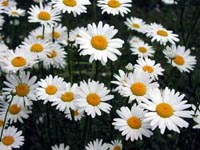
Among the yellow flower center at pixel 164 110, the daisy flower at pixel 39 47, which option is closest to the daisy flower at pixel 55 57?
the daisy flower at pixel 39 47

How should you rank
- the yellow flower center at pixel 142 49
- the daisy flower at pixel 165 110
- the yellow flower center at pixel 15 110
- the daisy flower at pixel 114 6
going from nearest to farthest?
1. the daisy flower at pixel 165 110
2. the yellow flower center at pixel 15 110
3. the daisy flower at pixel 114 6
4. the yellow flower center at pixel 142 49

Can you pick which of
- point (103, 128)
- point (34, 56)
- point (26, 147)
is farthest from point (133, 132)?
point (26, 147)

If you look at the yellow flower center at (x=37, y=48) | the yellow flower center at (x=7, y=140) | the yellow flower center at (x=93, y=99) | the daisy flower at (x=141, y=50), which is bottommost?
the yellow flower center at (x=7, y=140)

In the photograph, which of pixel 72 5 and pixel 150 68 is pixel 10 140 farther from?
pixel 150 68

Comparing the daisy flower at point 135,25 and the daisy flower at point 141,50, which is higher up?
the daisy flower at point 135,25

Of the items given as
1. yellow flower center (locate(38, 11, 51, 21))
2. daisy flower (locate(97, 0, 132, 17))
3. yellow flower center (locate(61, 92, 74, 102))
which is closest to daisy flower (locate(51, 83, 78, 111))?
yellow flower center (locate(61, 92, 74, 102))

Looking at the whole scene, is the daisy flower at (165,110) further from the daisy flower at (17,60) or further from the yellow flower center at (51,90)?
the daisy flower at (17,60)
